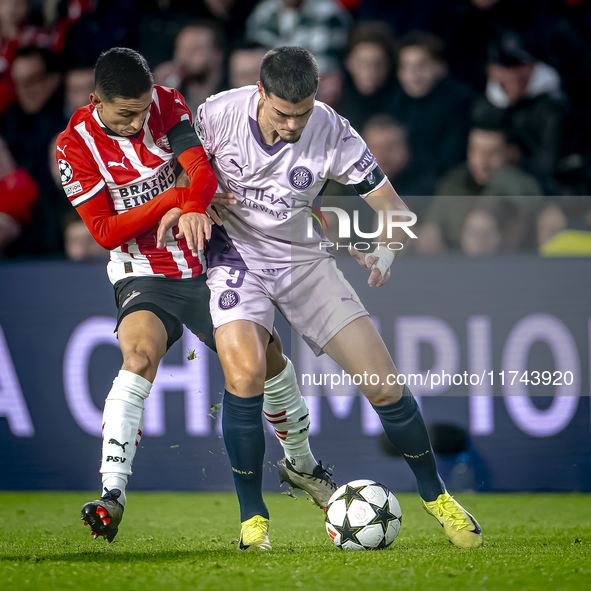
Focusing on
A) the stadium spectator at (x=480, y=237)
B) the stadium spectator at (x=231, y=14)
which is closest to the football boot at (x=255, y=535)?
the stadium spectator at (x=480, y=237)

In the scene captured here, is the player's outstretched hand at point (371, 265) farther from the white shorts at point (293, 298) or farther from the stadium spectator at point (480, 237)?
the stadium spectator at point (480, 237)

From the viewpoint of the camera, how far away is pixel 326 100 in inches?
227

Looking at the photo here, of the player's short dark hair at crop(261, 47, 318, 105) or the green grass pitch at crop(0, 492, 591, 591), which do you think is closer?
the green grass pitch at crop(0, 492, 591, 591)

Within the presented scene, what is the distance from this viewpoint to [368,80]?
5.74 metres

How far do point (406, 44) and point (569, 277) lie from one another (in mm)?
2237

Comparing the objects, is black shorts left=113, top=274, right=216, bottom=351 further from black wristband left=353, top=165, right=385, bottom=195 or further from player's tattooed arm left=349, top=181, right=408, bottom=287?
black wristband left=353, top=165, right=385, bottom=195

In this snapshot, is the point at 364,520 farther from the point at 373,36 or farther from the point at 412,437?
the point at 373,36

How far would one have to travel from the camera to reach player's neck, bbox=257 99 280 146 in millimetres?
3342

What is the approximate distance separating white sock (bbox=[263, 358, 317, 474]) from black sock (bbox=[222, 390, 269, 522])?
0.41 metres

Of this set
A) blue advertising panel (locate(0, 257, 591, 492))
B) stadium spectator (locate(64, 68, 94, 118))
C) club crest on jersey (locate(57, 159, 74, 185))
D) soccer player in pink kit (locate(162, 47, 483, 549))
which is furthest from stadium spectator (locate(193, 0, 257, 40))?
club crest on jersey (locate(57, 159, 74, 185))

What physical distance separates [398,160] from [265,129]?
7.80 ft

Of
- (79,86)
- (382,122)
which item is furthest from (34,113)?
(382,122)

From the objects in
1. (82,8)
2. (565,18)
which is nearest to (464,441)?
(565,18)

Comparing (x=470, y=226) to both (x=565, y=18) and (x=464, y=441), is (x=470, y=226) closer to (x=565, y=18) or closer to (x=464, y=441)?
(x=464, y=441)
